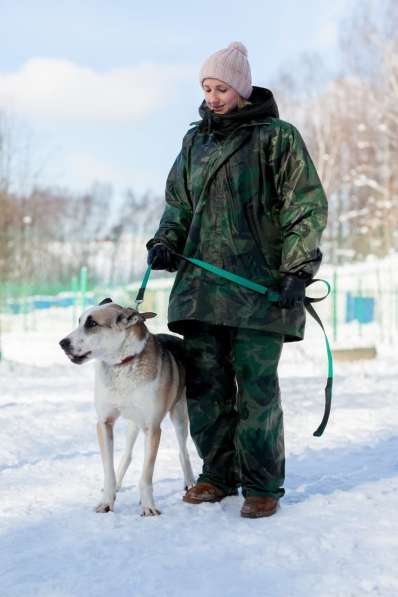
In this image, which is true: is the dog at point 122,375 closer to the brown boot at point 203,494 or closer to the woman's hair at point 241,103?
the brown boot at point 203,494

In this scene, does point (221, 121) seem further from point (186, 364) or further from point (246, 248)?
point (186, 364)

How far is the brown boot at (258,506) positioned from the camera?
140 inches

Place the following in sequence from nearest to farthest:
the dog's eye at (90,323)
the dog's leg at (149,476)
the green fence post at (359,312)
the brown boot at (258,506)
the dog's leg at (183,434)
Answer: the brown boot at (258,506) → the dog's leg at (149,476) → the dog's eye at (90,323) → the dog's leg at (183,434) → the green fence post at (359,312)

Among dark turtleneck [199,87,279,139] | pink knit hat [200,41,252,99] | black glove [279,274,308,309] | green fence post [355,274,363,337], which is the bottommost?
green fence post [355,274,363,337]

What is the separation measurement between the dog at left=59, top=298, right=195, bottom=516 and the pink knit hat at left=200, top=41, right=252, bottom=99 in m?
1.13

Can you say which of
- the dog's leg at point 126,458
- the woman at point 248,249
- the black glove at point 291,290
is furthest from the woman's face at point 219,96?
the dog's leg at point 126,458

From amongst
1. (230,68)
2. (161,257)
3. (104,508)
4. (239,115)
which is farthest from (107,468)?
(230,68)

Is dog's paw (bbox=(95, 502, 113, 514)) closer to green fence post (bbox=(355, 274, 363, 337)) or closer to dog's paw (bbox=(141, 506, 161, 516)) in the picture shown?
dog's paw (bbox=(141, 506, 161, 516))

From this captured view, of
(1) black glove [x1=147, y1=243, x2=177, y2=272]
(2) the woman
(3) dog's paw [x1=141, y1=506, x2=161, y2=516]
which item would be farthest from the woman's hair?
(3) dog's paw [x1=141, y1=506, x2=161, y2=516]

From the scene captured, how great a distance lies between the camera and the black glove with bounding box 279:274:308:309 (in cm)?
356

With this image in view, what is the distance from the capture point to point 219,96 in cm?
373

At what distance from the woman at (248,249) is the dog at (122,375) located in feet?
0.65

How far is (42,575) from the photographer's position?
109 inches

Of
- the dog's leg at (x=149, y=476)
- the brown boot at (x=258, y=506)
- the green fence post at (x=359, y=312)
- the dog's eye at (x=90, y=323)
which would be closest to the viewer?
the brown boot at (x=258, y=506)
